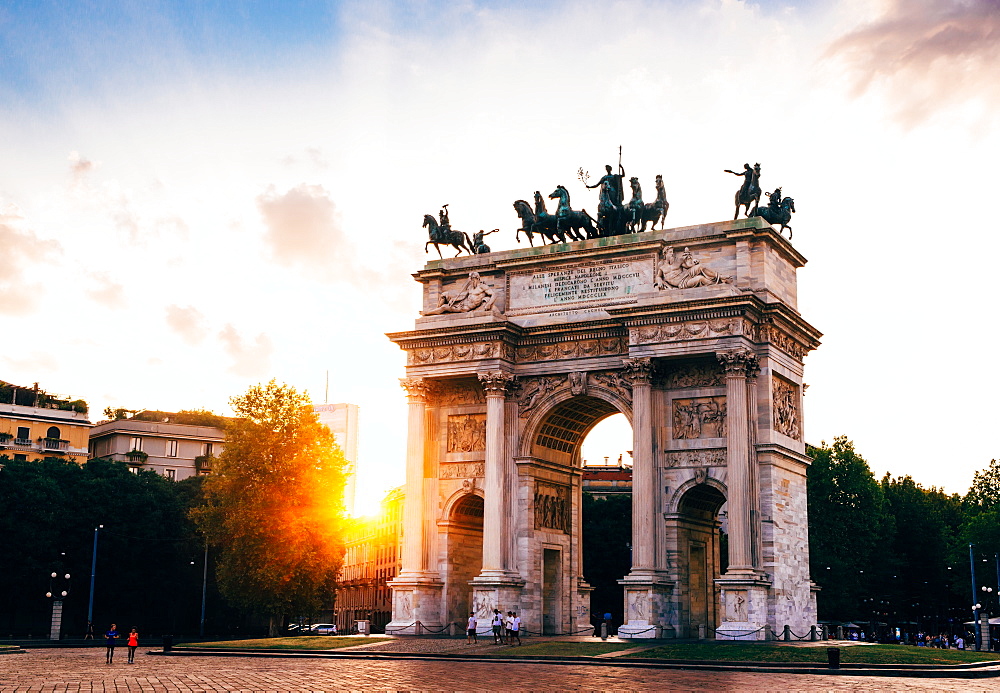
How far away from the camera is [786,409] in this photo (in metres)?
46.4

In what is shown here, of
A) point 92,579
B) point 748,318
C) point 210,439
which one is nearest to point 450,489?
point 748,318

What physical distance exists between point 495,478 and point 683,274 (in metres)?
11.1

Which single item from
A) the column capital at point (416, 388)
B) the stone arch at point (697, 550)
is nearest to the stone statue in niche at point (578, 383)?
the stone arch at point (697, 550)

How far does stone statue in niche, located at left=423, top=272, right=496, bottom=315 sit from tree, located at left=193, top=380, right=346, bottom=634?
11340mm

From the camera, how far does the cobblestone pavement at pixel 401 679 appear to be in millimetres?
26047

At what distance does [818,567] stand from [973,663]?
37.8 metres

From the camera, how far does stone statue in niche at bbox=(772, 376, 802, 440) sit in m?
45.4

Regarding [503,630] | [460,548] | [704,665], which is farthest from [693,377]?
[704,665]

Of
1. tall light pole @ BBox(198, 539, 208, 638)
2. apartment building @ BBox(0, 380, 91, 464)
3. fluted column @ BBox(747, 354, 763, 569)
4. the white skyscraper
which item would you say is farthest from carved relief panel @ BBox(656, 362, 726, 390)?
the white skyscraper

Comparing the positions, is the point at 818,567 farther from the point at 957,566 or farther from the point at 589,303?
the point at 589,303

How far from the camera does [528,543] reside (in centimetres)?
4778

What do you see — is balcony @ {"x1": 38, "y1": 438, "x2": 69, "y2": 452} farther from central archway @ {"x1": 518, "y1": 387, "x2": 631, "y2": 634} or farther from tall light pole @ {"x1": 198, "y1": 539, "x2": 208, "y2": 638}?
central archway @ {"x1": 518, "y1": 387, "x2": 631, "y2": 634}

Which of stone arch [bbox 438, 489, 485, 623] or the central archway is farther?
stone arch [bbox 438, 489, 485, 623]

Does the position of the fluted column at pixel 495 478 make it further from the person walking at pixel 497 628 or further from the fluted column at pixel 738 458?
the fluted column at pixel 738 458
